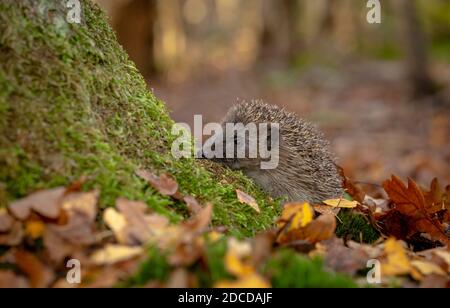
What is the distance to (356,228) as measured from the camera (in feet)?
13.2

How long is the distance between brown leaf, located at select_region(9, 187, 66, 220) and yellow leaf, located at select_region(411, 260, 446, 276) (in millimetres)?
1793

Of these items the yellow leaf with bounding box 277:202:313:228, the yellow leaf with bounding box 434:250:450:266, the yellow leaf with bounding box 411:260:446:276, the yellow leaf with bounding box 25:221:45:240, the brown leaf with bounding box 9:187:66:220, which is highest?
the yellow leaf with bounding box 277:202:313:228

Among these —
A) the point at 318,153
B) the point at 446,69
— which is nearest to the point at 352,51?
the point at 446,69

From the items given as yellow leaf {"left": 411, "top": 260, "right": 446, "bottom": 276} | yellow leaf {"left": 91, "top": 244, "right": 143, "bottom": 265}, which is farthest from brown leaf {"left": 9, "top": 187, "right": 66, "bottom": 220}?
yellow leaf {"left": 411, "top": 260, "right": 446, "bottom": 276}

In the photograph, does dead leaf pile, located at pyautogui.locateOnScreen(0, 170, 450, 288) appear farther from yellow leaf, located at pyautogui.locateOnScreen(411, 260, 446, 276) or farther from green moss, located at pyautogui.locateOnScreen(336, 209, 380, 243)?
green moss, located at pyautogui.locateOnScreen(336, 209, 380, 243)

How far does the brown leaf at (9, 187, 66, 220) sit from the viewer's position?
2613mm

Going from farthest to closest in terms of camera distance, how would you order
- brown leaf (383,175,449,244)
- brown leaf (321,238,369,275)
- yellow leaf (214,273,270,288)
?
brown leaf (383,175,449,244) → brown leaf (321,238,369,275) → yellow leaf (214,273,270,288)

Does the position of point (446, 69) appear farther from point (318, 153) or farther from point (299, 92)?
point (318, 153)

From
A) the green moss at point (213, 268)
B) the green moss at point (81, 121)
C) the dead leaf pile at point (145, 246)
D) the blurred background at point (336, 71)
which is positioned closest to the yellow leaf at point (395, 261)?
the dead leaf pile at point (145, 246)

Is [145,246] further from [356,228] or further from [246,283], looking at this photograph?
[356,228]

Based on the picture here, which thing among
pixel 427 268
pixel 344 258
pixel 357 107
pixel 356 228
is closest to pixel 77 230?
pixel 344 258

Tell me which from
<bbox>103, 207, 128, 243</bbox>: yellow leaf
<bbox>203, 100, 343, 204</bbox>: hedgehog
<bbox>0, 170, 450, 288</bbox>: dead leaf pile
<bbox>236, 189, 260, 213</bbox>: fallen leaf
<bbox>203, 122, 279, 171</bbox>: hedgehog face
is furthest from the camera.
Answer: <bbox>203, 122, 279, 171</bbox>: hedgehog face

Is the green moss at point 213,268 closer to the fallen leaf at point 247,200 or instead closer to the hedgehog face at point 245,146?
the fallen leaf at point 247,200
